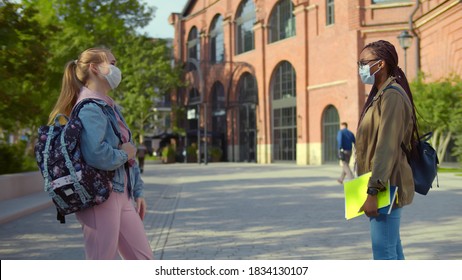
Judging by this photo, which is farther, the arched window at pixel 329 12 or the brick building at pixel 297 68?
the arched window at pixel 329 12

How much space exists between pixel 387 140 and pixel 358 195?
398 millimetres

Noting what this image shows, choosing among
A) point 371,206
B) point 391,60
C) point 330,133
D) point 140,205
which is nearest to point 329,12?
point 330,133

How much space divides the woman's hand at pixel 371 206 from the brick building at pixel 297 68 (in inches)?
629

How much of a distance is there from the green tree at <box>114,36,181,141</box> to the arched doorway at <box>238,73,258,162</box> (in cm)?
591

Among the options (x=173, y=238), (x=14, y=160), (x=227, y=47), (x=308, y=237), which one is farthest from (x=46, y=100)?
(x=227, y=47)

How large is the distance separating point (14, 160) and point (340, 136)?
27.8 feet

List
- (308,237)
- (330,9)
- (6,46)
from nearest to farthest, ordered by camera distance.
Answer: (308,237)
(6,46)
(330,9)

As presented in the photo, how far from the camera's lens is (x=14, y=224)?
27.5 feet

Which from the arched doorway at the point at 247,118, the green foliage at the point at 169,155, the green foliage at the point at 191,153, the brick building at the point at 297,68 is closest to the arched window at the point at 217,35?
the brick building at the point at 297,68

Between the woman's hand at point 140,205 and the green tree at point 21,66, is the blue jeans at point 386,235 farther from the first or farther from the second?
the green tree at point 21,66

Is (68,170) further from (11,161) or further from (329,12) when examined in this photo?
(329,12)

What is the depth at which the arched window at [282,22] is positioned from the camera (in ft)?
105
